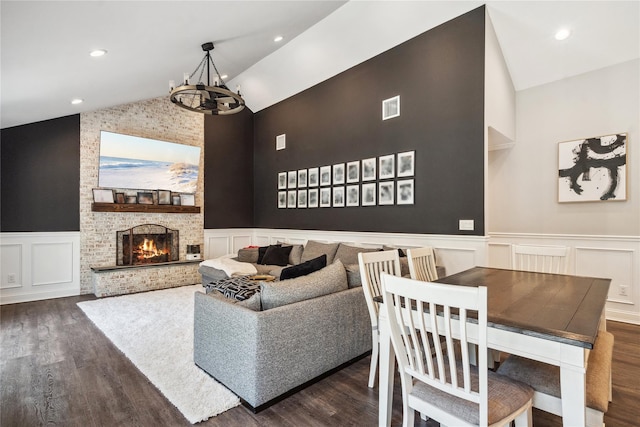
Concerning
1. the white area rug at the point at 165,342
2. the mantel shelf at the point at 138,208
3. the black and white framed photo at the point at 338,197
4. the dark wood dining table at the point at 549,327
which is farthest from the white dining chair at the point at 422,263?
the mantel shelf at the point at 138,208

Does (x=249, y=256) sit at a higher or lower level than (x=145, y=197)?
lower

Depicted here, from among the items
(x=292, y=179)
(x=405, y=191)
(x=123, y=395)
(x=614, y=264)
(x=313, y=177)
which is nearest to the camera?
(x=123, y=395)

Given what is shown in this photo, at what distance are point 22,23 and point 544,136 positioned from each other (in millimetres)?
5800

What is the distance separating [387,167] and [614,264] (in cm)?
304

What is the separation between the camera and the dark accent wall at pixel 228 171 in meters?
6.94

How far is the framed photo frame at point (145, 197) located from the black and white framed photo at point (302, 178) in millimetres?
2836

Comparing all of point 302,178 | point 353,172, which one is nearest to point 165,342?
point 353,172

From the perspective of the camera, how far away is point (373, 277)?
2523 mm

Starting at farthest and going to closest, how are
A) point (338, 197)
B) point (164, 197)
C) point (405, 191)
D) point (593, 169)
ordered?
1. point (164, 197)
2. point (338, 197)
3. point (405, 191)
4. point (593, 169)

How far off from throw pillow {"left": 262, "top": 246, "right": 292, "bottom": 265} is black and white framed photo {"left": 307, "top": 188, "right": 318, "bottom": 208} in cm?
90

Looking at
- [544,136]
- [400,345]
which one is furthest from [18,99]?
[544,136]

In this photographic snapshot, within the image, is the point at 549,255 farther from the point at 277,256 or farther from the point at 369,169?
the point at 277,256

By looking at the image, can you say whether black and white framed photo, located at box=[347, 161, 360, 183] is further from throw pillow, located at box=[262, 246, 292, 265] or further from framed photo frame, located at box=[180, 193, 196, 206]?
framed photo frame, located at box=[180, 193, 196, 206]

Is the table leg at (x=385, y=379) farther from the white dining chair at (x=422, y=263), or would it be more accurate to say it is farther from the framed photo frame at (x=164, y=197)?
the framed photo frame at (x=164, y=197)
